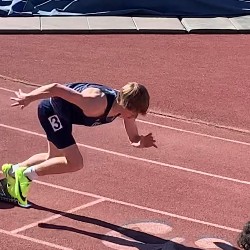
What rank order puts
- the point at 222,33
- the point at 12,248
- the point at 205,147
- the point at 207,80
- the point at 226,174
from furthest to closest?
the point at 222,33, the point at 207,80, the point at 205,147, the point at 226,174, the point at 12,248

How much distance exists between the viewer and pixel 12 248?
19.1ft

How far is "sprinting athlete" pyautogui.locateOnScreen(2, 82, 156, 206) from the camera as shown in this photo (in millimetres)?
5957

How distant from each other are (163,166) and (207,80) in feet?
13.8

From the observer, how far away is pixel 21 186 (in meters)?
6.49

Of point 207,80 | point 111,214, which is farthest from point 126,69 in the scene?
point 111,214

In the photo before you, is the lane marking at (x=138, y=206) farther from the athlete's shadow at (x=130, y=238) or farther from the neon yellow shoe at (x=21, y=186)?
the neon yellow shoe at (x=21, y=186)

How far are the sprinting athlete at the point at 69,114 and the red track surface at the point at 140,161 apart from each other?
36cm

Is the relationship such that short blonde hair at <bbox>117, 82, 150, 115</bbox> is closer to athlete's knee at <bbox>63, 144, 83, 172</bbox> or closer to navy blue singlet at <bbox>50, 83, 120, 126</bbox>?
navy blue singlet at <bbox>50, 83, 120, 126</bbox>

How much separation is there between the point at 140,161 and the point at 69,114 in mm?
2054

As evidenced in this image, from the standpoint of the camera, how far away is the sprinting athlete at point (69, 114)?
5.96m

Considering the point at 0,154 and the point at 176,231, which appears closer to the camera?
the point at 176,231

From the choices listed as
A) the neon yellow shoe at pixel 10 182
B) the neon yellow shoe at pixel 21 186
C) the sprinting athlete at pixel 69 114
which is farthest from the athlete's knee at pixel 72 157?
the neon yellow shoe at pixel 10 182

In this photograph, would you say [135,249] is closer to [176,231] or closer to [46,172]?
[176,231]

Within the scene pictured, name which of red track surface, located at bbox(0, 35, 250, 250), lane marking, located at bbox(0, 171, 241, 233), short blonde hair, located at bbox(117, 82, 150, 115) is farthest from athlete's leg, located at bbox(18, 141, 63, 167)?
short blonde hair, located at bbox(117, 82, 150, 115)
